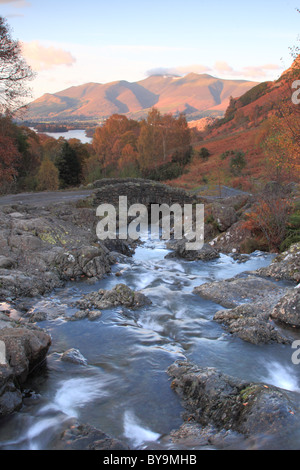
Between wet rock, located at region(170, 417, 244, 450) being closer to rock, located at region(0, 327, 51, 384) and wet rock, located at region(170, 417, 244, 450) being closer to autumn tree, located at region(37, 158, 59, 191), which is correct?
rock, located at region(0, 327, 51, 384)

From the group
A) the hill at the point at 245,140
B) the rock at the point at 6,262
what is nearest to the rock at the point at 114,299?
the rock at the point at 6,262

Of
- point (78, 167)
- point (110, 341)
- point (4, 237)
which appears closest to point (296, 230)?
point (110, 341)

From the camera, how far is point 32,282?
10133 mm

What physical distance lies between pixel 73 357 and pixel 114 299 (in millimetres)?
2813

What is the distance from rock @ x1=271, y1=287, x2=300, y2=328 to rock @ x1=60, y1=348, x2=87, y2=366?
15.0 ft

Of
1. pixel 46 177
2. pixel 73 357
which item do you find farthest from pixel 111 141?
pixel 73 357

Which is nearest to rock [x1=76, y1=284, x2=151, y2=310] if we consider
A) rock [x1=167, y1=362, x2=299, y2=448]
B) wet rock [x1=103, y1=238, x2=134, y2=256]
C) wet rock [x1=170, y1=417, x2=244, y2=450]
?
rock [x1=167, y1=362, x2=299, y2=448]

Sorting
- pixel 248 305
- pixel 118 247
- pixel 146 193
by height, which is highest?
pixel 146 193

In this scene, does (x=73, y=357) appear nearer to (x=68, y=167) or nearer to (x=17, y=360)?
(x=17, y=360)

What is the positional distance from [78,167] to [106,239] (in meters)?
26.3

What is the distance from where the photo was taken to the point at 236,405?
496cm

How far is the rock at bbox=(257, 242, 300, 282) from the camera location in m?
11.3

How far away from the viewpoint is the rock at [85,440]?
434 centimetres

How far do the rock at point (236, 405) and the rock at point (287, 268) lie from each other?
6554 mm
